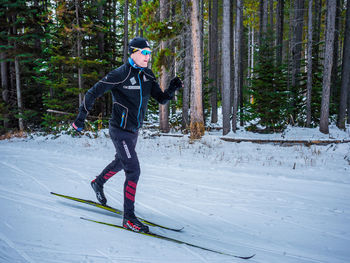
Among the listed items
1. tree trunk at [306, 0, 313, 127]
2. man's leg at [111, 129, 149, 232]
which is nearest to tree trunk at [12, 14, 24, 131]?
man's leg at [111, 129, 149, 232]

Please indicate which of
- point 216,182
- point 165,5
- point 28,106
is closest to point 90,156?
point 216,182

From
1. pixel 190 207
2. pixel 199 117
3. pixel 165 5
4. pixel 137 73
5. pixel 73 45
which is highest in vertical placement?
pixel 165 5

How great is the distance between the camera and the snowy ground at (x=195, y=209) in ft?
7.77

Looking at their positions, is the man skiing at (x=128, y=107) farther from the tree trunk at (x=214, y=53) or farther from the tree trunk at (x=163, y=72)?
the tree trunk at (x=214, y=53)

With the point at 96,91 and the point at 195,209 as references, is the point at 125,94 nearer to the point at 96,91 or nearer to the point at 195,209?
the point at 96,91

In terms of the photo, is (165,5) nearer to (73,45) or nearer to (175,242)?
(73,45)

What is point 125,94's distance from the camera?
9.84 ft

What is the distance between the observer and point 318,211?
11.3 ft

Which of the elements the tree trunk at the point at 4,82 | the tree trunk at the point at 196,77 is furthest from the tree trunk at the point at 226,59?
the tree trunk at the point at 4,82

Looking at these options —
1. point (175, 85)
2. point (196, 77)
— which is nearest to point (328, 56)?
point (196, 77)

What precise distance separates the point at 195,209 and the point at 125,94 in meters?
2.25

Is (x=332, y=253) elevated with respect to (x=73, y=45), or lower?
lower

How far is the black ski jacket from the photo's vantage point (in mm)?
2959

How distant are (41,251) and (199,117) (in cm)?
866
